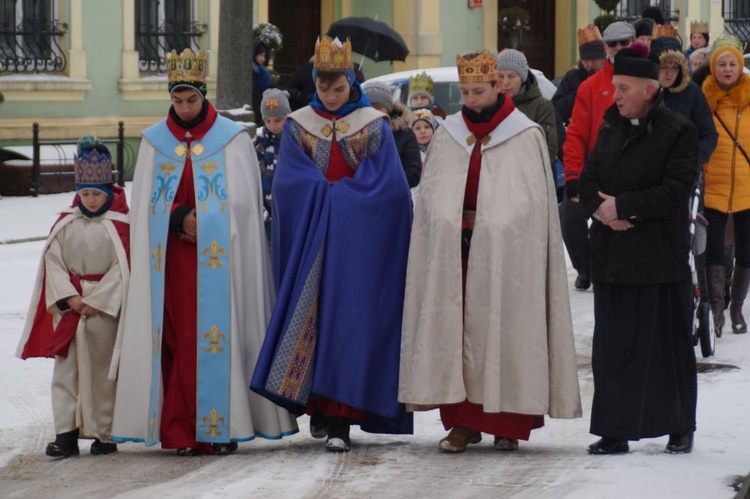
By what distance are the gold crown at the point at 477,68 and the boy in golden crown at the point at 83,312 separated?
5.75 feet

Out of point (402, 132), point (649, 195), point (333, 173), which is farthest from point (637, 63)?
point (402, 132)

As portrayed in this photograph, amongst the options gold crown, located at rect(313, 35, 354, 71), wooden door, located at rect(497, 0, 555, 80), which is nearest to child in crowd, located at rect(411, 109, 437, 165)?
gold crown, located at rect(313, 35, 354, 71)

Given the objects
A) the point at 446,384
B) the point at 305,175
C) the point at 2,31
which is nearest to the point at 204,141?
the point at 305,175

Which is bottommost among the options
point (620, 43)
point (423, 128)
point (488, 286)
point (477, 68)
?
point (488, 286)

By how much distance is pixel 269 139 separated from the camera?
978 centimetres

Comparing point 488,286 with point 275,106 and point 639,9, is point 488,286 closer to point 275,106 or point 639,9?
point 275,106

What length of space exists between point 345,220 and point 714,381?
2.66 metres

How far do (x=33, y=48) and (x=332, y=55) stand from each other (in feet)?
45.3

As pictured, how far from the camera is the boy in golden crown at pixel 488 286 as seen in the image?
23.2ft

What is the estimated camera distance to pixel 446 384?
7.12m

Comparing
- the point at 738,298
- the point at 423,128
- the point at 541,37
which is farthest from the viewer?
the point at 541,37

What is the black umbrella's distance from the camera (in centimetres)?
1794

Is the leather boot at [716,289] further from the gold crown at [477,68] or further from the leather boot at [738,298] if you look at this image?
the gold crown at [477,68]

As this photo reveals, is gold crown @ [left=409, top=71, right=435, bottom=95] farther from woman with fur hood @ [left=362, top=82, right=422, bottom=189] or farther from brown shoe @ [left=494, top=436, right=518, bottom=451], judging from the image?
brown shoe @ [left=494, top=436, right=518, bottom=451]
